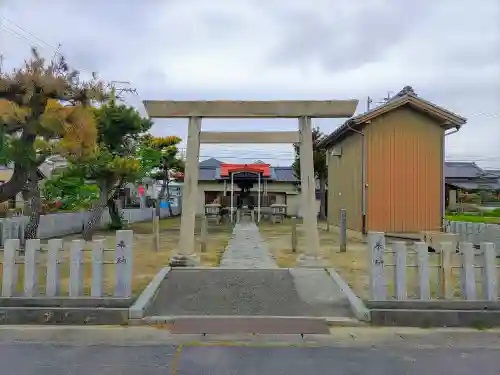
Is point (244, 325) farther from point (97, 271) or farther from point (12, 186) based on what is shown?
point (12, 186)

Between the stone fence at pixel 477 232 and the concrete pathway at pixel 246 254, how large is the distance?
19.0 feet

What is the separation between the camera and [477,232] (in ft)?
43.0

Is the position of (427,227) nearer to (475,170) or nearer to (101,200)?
(101,200)

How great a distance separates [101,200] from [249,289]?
32.9 feet

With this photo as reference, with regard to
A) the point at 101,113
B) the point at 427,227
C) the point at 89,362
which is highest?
the point at 101,113

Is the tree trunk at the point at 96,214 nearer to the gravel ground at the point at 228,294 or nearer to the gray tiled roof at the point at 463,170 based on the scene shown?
the gravel ground at the point at 228,294

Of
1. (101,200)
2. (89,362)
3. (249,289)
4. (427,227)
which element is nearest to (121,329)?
(89,362)

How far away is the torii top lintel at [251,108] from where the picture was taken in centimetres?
962

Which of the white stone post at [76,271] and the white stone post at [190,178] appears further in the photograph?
the white stone post at [190,178]

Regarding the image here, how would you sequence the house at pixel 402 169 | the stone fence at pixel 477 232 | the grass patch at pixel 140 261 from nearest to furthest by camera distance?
the grass patch at pixel 140 261 < the stone fence at pixel 477 232 < the house at pixel 402 169

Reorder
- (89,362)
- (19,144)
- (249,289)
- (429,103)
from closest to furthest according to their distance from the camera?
(89,362) < (249,289) < (19,144) < (429,103)

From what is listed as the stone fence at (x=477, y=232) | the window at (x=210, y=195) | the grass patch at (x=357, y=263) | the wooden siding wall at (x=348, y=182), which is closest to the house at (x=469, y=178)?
the window at (x=210, y=195)

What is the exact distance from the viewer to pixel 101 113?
15.9 meters

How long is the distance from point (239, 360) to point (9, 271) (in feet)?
12.1
